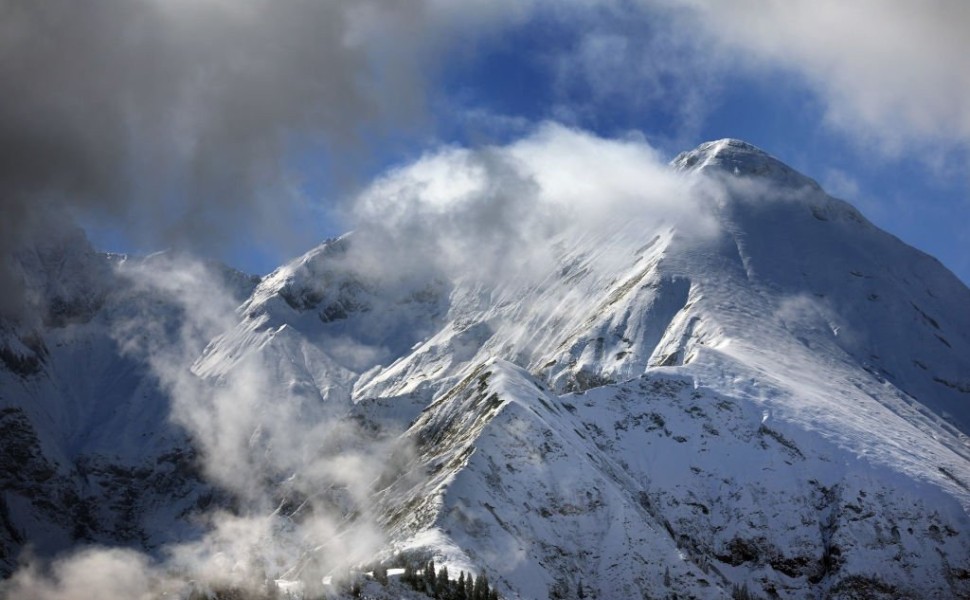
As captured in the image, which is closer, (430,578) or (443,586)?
(443,586)

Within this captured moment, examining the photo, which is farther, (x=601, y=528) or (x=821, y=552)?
(x=821, y=552)

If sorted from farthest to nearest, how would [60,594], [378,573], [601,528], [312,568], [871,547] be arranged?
[871,547] < [601,528] < [312,568] < [378,573] < [60,594]

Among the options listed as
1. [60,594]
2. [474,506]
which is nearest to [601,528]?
[474,506]

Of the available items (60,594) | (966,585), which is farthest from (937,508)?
(60,594)

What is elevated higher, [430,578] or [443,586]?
[430,578]

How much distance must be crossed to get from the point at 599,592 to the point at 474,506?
2438 centimetres

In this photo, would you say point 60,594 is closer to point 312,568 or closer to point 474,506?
point 312,568

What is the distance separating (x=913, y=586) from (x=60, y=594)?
141047 mm

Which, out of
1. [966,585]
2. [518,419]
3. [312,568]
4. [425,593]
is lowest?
[966,585]

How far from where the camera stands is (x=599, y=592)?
16888 centimetres

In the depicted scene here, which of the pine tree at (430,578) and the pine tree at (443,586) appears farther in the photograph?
the pine tree at (430,578)

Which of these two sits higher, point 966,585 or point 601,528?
point 601,528

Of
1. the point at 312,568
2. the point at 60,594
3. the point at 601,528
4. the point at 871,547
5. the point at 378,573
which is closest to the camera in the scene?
the point at 60,594

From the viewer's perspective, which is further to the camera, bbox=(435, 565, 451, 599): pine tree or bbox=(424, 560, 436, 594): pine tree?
bbox=(424, 560, 436, 594): pine tree
